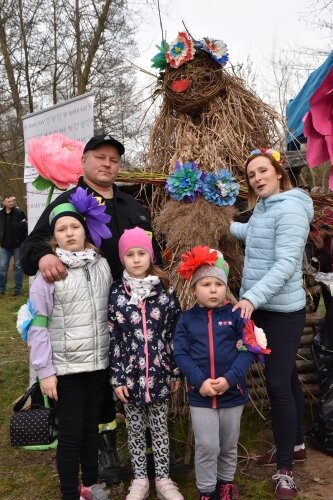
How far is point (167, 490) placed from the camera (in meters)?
2.52

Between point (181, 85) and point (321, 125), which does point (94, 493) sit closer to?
point (321, 125)

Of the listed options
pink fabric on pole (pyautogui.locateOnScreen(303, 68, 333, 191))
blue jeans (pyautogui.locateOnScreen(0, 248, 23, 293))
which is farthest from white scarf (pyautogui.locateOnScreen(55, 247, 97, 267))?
blue jeans (pyautogui.locateOnScreen(0, 248, 23, 293))

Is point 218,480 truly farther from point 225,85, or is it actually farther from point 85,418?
point 225,85

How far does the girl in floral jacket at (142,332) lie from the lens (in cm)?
241

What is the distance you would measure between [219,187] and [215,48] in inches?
37.0

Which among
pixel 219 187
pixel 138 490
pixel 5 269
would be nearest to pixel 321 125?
pixel 219 187

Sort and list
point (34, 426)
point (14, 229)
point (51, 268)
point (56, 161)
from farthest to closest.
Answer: point (14, 229), point (56, 161), point (34, 426), point (51, 268)

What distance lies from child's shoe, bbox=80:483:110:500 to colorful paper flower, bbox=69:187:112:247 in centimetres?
121

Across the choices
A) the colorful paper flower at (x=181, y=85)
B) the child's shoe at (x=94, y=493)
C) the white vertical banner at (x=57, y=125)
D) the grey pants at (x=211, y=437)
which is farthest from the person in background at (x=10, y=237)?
the grey pants at (x=211, y=437)

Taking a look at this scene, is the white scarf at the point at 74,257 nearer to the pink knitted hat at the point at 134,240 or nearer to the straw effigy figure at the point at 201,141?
the pink knitted hat at the point at 134,240

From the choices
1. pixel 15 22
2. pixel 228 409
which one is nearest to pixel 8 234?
pixel 15 22

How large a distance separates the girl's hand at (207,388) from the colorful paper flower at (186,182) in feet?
3.68

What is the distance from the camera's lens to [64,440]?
92.4 inches

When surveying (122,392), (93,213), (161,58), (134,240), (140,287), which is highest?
(161,58)
